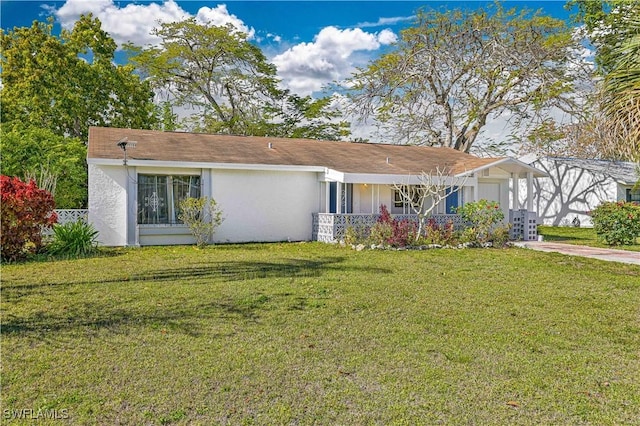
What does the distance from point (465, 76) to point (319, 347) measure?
30.5 meters

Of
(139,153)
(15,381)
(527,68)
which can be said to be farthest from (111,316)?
(527,68)

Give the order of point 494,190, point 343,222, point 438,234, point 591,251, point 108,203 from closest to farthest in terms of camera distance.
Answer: point 591,251 → point 108,203 → point 438,234 → point 343,222 → point 494,190

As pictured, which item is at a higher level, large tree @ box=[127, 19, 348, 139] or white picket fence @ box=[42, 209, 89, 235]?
large tree @ box=[127, 19, 348, 139]

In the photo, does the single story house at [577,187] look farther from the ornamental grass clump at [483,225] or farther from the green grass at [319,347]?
the green grass at [319,347]

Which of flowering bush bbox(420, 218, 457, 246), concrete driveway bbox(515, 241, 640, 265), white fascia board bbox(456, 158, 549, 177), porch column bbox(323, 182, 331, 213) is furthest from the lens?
white fascia board bbox(456, 158, 549, 177)

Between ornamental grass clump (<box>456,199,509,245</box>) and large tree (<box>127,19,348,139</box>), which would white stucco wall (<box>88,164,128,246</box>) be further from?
large tree (<box>127,19,348,139</box>)

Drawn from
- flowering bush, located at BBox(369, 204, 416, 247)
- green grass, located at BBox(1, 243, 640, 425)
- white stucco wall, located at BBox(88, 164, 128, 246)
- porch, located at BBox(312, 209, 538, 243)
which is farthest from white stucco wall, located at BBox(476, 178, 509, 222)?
white stucco wall, located at BBox(88, 164, 128, 246)

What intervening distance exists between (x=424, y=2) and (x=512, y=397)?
32182 millimetres

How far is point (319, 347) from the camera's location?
17.8 feet

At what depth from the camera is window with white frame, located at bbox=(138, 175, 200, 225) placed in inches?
627

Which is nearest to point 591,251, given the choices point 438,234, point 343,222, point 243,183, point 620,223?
point 620,223

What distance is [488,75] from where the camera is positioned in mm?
31156

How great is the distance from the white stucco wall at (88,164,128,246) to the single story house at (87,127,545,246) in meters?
0.03

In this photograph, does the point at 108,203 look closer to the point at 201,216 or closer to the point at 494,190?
the point at 201,216
